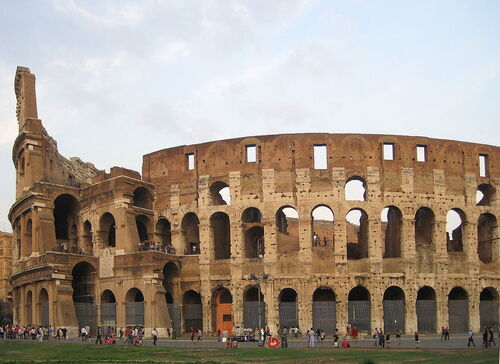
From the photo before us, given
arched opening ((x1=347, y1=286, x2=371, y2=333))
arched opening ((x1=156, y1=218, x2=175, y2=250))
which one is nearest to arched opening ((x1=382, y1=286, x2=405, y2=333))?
arched opening ((x1=347, y1=286, x2=371, y2=333))

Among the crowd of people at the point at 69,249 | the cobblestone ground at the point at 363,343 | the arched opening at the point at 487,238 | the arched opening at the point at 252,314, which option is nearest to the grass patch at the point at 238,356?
the cobblestone ground at the point at 363,343

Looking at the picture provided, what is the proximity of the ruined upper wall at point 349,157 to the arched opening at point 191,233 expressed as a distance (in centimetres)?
271

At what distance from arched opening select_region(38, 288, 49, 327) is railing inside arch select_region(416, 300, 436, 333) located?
21.9m

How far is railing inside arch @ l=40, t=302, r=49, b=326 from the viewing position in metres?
43.8

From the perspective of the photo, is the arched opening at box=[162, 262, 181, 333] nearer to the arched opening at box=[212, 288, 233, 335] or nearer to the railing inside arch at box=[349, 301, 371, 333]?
the arched opening at box=[212, 288, 233, 335]

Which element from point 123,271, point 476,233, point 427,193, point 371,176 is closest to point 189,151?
point 123,271

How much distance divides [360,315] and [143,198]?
1580cm

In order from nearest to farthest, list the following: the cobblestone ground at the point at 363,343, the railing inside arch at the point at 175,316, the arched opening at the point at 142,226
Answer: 1. the cobblestone ground at the point at 363,343
2. the railing inside arch at the point at 175,316
3. the arched opening at the point at 142,226

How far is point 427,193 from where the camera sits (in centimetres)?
4391

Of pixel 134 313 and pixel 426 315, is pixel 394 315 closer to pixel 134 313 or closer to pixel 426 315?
pixel 426 315

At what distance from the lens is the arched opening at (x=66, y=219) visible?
1964 inches

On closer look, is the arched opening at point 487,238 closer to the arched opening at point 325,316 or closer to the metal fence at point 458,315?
the metal fence at point 458,315

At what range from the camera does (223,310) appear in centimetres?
4384

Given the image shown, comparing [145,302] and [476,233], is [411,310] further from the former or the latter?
[145,302]
